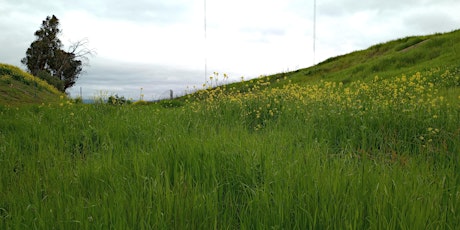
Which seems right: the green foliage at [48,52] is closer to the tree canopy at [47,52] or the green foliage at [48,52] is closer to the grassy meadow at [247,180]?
the tree canopy at [47,52]

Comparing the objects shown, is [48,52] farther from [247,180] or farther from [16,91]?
[247,180]

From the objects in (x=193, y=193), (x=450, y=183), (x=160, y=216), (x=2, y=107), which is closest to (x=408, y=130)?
(x=450, y=183)

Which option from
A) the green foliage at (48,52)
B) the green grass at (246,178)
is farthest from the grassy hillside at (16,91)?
the green foliage at (48,52)

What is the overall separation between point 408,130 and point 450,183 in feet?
7.04

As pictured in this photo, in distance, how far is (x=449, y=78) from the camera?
1169 cm

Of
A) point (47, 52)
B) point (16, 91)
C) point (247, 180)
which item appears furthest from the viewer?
point (47, 52)

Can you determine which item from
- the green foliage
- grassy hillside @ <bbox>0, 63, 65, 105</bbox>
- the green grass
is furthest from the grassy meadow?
the green foliage

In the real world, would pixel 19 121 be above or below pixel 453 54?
below

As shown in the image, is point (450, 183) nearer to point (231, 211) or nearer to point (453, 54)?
point (231, 211)

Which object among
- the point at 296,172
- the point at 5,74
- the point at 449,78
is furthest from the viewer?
the point at 5,74

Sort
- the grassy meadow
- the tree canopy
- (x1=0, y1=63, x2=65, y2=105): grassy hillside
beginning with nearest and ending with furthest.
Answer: the grassy meadow < (x1=0, y1=63, x2=65, y2=105): grassy hillside < the tree canopy

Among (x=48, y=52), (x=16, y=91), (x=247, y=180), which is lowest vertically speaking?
(x=247, y=180)

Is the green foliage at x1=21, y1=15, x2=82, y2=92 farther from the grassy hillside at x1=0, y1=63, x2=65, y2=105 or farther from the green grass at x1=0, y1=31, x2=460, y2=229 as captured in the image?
the green grass at x1=0, y1=31, x2=460, y2=229

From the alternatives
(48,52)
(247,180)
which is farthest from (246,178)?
(48,52)
